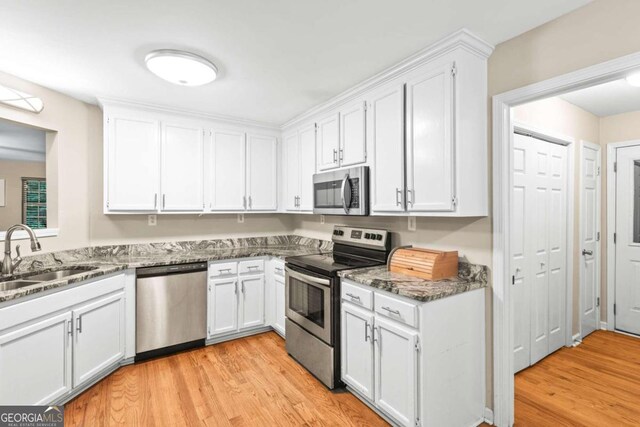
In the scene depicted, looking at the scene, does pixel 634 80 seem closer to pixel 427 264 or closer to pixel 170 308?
pixel 427 264

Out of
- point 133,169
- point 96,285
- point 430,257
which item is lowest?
point 96,285

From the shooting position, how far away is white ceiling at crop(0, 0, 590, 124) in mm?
1619

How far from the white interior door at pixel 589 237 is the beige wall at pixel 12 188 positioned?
768 centimetres

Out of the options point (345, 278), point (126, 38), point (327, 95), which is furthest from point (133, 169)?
point (345, 278)

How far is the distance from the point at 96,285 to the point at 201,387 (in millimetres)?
1155

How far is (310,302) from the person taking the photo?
8.49 ft

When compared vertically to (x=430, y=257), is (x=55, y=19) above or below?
above

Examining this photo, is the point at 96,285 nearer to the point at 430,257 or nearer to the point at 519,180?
the point at 430,257

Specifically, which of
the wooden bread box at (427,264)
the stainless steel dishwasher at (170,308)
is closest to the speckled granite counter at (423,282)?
the wooden bread box at (427,264)

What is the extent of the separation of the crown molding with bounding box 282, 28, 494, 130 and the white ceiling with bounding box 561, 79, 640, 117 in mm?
1410

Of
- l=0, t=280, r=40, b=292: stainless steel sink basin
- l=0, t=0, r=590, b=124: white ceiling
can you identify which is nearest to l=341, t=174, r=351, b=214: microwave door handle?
l=0, t=0, r=590, b=124: white ceiling

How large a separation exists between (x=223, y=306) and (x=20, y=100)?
2461 mm

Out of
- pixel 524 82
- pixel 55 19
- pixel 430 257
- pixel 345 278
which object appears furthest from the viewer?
pixel 345 278

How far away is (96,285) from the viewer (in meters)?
2.39
